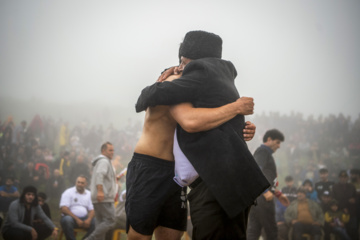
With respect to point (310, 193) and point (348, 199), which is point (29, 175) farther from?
point (348, 199)

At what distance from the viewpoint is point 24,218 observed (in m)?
4.82

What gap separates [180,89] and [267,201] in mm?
3149

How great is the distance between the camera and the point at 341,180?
7.11 m

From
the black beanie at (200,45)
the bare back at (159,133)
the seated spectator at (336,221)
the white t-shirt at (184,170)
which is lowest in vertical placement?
the seated spectator at (336,221)

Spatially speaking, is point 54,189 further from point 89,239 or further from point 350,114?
point 350,114

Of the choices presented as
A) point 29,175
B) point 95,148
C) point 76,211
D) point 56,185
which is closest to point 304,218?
point 76,211

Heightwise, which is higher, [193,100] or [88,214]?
[193,100]

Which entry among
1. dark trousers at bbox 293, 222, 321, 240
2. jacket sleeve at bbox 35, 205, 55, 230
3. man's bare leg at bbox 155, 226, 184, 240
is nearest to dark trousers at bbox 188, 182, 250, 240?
man's bare leg at bbox 155, 226, 184, 240

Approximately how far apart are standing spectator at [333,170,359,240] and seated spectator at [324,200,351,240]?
0.32ft

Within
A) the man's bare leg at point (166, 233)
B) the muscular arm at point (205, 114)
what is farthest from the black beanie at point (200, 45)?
the man's bare leg at point (166, 233)

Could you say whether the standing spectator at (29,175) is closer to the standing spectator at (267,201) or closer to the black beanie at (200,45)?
the standing spectator at (267,201)

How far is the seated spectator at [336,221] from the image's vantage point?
6137 mm

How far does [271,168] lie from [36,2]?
48.6 feet

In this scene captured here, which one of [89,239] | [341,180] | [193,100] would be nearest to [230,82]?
[193,100]
